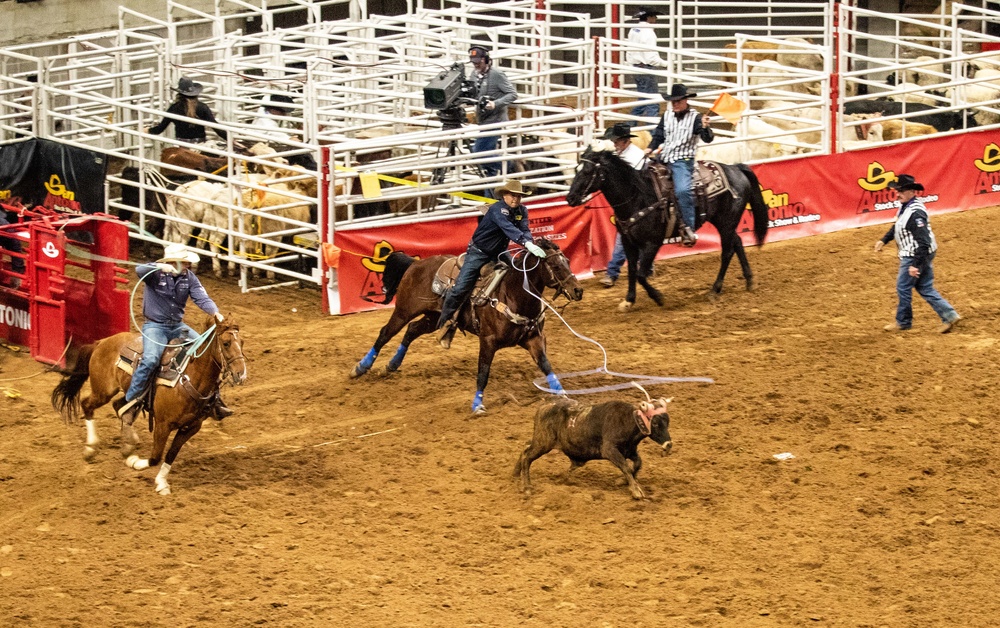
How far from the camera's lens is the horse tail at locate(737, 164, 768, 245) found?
14.9 m

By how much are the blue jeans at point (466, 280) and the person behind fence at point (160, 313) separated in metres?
2.39

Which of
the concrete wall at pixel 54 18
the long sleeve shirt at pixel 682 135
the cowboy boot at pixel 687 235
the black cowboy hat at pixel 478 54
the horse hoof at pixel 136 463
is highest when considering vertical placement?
the concrete wall at pixel 54 18

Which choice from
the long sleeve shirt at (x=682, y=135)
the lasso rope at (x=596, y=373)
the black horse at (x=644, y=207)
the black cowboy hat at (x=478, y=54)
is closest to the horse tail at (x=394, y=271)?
the lasso rope at (x=596, y=373)

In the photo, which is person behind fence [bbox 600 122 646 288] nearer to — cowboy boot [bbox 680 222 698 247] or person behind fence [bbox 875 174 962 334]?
cowboy boot [bbox 680 222 698 247]

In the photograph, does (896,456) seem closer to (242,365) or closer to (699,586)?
(699,586)

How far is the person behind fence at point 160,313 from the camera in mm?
9586

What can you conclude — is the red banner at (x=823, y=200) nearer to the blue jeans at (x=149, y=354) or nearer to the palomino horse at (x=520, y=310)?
the palomino horse at (x=520, y=310)

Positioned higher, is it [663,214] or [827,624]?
[663,214]

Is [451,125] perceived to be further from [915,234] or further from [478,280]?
[915,234]

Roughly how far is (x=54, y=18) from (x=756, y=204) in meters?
20.0

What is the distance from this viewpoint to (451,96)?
1541 centimetres

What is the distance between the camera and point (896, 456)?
32.2 ft

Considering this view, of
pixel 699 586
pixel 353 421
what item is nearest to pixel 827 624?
pixel 699 586

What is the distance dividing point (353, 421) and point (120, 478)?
7.07ft
